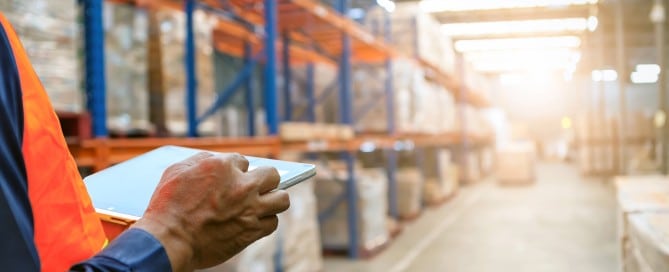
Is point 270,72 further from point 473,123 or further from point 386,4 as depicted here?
point 473,123

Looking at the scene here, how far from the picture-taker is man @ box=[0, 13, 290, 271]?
92 centimetres

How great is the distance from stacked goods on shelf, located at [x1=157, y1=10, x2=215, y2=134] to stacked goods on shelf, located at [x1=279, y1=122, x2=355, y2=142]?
96 centimetres

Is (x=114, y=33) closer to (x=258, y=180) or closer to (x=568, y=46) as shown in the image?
(x=258, y=180)

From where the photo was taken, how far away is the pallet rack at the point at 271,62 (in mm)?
3027

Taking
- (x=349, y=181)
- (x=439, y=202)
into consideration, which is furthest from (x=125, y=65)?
(x=439, y=202)

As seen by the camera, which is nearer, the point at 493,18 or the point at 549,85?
the point at 493,18

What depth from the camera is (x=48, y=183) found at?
100cm

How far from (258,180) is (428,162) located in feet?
35.1

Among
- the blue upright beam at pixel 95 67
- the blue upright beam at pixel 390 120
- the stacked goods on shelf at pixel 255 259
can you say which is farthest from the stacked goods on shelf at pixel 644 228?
the blue upright beam at pixel 390 120

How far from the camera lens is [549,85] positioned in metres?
32.0

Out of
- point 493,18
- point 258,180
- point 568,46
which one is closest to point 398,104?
point 258,180

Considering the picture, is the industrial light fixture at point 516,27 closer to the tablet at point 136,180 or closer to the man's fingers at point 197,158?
the tablet at point 136,180

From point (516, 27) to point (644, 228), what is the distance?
18.0 m

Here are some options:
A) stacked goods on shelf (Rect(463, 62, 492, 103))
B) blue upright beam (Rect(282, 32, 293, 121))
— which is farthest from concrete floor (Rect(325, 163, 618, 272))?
stacked goods on shelf (Rect(463, 62, 492, 103))
